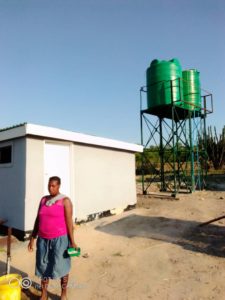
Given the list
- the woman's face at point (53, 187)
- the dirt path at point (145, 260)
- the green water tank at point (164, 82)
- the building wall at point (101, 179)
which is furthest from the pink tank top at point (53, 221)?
the green water tank at point (164, 82)

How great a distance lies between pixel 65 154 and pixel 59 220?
4.23m

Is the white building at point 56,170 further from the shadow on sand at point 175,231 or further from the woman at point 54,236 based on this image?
the woman at point 54,236

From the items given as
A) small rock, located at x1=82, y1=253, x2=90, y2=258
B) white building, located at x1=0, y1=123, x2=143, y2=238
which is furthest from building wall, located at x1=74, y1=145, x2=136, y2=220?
small rock, located at x1=82, y1=253, x2=90, y2=258

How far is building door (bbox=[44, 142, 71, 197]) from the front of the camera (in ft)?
22.4

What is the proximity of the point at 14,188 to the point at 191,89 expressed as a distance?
10.7 metres

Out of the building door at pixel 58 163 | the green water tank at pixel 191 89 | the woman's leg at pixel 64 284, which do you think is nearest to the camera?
the woman's leg at pixel 64 284

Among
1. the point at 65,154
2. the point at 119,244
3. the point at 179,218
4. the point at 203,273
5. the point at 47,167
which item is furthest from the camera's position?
the point at 179,218

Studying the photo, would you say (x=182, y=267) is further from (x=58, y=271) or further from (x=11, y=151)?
(x=11, y=151)

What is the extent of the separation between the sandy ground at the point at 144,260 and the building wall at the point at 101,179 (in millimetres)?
620

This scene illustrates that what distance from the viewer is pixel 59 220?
3301 mm

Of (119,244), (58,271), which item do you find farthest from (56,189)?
(119,244)

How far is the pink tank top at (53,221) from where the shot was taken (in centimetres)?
328

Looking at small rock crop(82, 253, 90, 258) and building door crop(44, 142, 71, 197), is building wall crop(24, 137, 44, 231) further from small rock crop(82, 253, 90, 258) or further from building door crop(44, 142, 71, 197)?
small rock crop(82, 253, 90, 258)

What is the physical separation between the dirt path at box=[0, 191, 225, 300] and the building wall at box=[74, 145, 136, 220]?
0.64 meters
